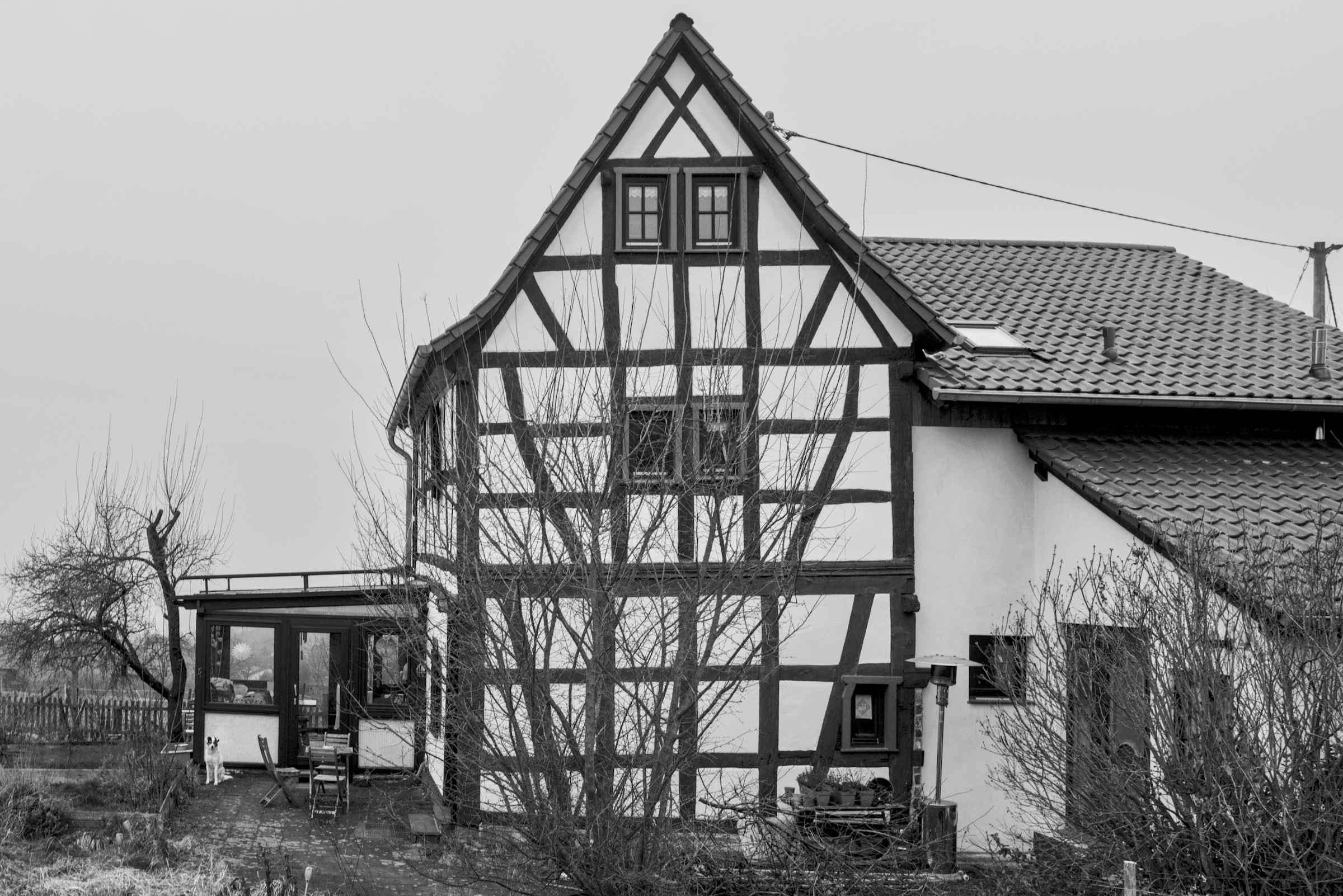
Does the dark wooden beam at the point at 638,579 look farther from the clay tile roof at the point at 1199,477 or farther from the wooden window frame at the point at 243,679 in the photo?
the wooden window frame at the point at 243,679

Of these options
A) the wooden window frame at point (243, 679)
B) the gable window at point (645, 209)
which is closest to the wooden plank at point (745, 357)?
the gable window at point (645, 209)

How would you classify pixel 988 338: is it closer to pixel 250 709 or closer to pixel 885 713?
pixel 885 713

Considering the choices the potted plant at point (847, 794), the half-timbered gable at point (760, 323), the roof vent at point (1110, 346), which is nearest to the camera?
the potted plant at point (847, 794)

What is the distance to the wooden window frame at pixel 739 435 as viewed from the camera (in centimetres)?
877

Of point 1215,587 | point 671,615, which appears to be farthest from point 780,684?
point 1215,587

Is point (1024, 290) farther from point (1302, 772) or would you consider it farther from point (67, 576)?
point (67, 576)

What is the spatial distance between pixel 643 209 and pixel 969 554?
4.59m

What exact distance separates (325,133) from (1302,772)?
9.90m

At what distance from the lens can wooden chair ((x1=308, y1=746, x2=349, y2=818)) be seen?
1470 cm

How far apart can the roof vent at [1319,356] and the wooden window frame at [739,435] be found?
682 centimetres

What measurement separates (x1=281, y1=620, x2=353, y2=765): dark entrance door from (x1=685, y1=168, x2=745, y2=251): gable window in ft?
28.2

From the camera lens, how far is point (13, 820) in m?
12.2

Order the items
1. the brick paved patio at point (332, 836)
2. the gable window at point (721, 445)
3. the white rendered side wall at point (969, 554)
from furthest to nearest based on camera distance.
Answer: the white rendered side wall at point (969, 554) → the brick paved patio at point (332, 836) → the gable window at point (721, 445)

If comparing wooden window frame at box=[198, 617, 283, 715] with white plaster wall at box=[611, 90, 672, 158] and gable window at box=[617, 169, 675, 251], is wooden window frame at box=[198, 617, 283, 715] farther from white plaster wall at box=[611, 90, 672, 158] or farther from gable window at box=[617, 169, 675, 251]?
white plaster wall at box=[611, 90, 672, 158]
